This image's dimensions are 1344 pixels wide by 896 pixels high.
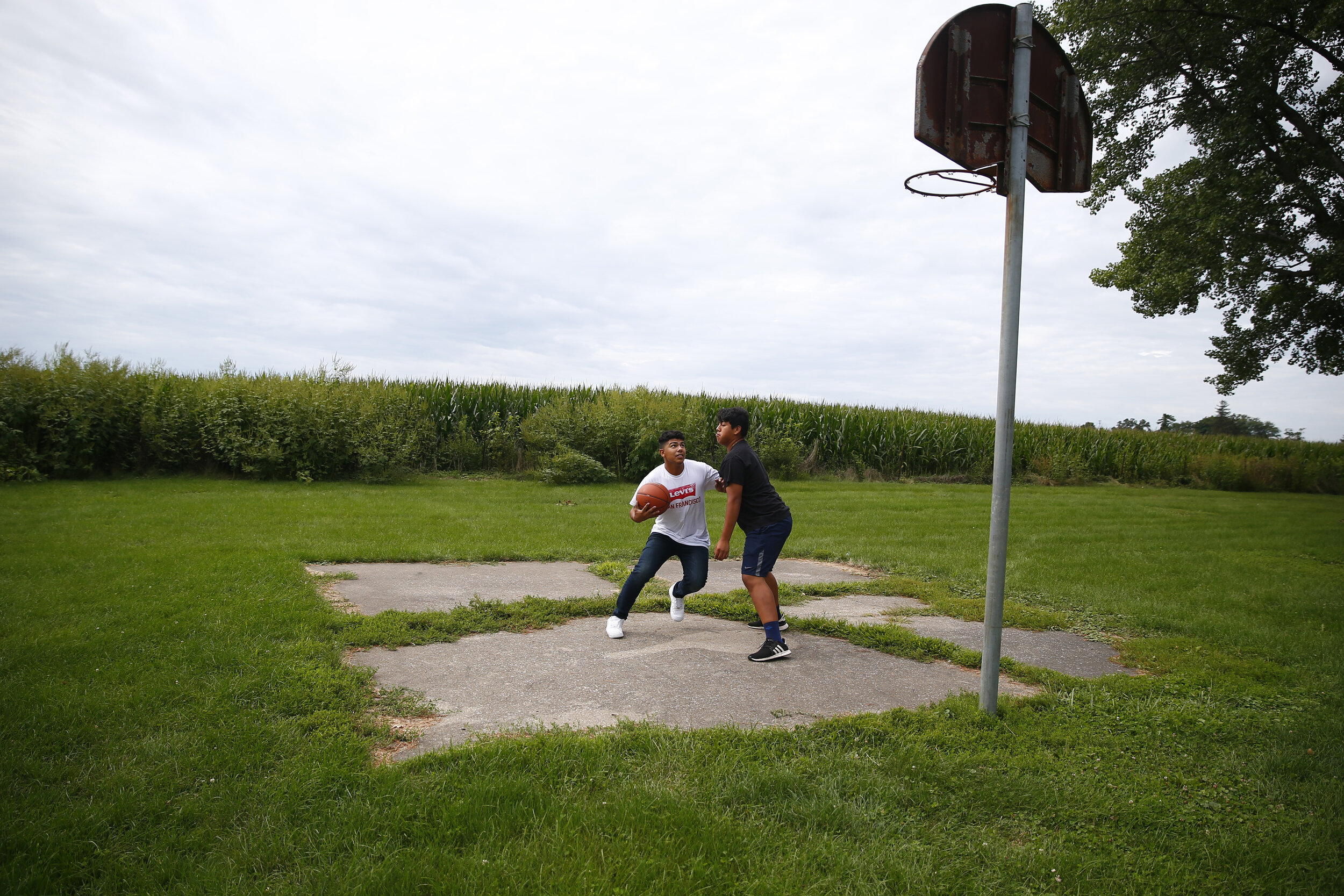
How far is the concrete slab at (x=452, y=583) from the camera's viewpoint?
7.05 m

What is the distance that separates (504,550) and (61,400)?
40.0 ft

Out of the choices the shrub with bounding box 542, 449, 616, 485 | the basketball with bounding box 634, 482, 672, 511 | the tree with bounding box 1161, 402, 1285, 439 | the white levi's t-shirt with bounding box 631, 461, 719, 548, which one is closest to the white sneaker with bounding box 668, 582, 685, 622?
the white levi's t-shirt with bounding box 631, 461, 719, 548

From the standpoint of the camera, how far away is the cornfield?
15742 mm

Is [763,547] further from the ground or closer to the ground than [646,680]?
further from the ground

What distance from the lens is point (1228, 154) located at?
51.2ft

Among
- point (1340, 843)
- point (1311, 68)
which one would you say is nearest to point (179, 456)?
point (1340, 843)

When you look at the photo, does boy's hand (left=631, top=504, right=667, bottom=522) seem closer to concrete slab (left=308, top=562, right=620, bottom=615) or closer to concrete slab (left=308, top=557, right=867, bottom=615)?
concrete slab (left=308, top=557, right=867, bottom=615)

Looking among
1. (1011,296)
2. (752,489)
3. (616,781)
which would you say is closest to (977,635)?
(752,489)

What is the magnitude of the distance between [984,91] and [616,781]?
4195mm

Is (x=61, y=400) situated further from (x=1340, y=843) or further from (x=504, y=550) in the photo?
(x=1340, y=843)

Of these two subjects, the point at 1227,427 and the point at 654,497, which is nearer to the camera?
the point at 654,497

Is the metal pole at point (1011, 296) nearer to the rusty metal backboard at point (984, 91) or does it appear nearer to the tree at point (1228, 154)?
the rusty metal backboard at point (984, 91)

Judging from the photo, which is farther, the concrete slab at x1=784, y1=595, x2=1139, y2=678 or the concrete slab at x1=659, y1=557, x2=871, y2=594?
the concrete slab at x1=659, y1=557, x2=871, y2=594

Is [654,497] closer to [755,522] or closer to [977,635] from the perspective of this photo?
[755,522]
